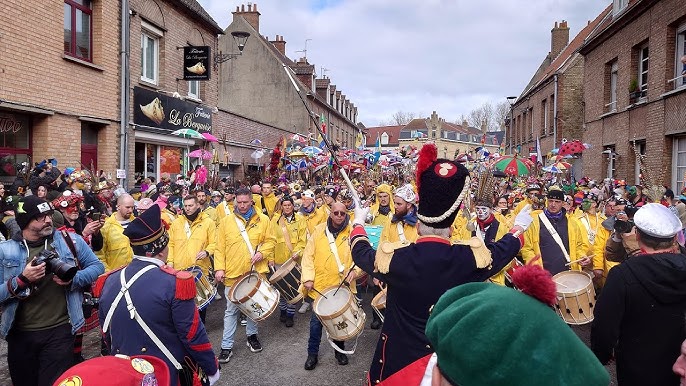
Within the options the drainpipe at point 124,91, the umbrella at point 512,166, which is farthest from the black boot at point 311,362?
the drainpipe at point 124,91

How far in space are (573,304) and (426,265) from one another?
3412 millimetres

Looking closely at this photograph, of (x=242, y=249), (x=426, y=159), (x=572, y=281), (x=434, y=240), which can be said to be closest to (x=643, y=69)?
(x=572, y=281)

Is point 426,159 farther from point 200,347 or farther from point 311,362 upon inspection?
point 311,362

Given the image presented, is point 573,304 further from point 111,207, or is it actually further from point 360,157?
point 360,157

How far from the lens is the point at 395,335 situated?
2.94 meters

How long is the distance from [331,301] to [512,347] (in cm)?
440

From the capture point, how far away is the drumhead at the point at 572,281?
5.45m

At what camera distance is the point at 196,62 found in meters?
16.0

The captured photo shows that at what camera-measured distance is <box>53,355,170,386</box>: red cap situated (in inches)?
71.7

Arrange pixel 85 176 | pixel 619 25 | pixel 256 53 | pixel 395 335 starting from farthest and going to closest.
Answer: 1. pixel 256 53
2. pixel 619 25
3. pixel 85 176
4. pixel 395 335

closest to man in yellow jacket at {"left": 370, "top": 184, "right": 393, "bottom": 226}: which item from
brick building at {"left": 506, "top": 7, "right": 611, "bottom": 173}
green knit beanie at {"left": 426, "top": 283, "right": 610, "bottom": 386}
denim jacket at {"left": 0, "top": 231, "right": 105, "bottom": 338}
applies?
denim jacket at {"left": 0, "top": 231, "right": 105, "bottom": 338}

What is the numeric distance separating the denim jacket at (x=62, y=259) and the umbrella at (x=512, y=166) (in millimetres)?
10349

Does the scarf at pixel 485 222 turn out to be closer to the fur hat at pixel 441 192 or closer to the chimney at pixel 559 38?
the fur hat at pixel 441 192

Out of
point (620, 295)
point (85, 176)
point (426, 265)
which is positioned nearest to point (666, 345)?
point (620, 295)
